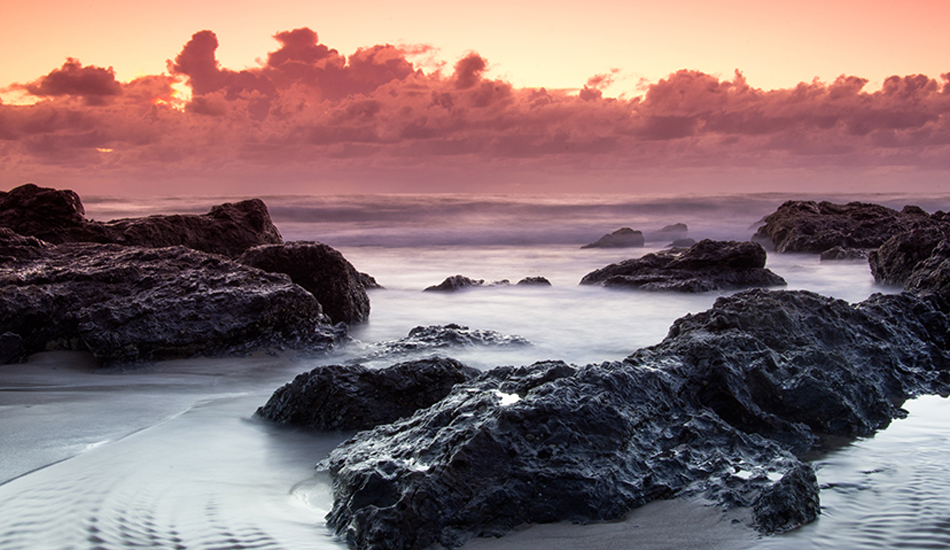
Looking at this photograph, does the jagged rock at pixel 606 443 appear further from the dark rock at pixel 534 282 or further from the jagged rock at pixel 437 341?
the dark rock at pixel 534 282

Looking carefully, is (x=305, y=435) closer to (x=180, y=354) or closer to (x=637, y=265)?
(x=180, y=354)

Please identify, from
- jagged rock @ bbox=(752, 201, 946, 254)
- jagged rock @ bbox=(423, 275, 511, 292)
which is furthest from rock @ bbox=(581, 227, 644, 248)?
jagged rock @ bbox=(423, 275, 511, 292)

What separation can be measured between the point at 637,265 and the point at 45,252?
728 centimetres

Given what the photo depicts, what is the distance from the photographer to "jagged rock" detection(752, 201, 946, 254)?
47.6 ft

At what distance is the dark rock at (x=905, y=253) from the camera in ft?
25.0

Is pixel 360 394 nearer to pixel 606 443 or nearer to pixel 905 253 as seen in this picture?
pixel 606 443

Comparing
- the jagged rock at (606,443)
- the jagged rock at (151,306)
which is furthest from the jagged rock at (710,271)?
the jagged rock at (606,443)

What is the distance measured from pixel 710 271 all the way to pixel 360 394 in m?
6.84

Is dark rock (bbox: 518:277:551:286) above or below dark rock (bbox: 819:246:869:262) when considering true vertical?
below

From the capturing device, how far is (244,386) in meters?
4.30

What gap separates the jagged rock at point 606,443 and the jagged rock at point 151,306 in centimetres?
259

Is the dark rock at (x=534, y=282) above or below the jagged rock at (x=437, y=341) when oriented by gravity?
below

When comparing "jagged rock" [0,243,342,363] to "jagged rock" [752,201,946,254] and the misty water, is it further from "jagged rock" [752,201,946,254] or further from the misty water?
"jagged rock" [752,201,946,254]

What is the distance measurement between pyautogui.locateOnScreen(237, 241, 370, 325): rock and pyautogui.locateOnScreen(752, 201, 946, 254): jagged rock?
12.0 m
